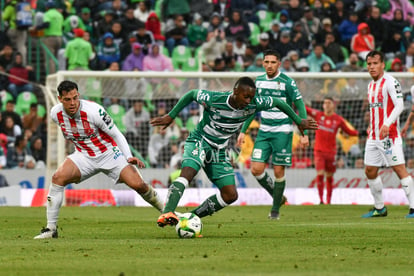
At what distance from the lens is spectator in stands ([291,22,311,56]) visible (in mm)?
29062

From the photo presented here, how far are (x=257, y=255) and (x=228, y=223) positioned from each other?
5.25 meters

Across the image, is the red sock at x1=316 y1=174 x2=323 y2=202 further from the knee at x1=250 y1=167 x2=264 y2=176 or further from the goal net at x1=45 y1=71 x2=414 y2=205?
the knee at x1=250 y1=167 x2=264 y2=176

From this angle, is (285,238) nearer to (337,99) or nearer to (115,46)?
(337,99)


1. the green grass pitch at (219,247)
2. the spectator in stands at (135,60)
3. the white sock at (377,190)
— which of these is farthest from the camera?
the spectator in stands at (135,60)

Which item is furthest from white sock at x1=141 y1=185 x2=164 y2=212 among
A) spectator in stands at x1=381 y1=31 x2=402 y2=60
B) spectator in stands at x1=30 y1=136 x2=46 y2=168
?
spectator in stands at x1=381 y1=31 x2=402 y2=60

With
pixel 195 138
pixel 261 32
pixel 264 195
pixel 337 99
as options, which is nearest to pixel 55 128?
pixel 264 195

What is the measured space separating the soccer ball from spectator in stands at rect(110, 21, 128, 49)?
Answer: 17656 millimetres

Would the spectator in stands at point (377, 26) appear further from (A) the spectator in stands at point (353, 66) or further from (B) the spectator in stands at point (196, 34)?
(B) the spectator in stands at point (196, 34)

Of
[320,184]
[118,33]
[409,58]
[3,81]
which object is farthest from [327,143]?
[3,81]

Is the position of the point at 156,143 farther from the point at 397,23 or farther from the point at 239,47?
the point at 397,23

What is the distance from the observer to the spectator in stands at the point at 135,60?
88.8 ft

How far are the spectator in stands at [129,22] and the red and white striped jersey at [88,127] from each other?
1673 centimetres

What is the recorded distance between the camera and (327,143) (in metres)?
21.5

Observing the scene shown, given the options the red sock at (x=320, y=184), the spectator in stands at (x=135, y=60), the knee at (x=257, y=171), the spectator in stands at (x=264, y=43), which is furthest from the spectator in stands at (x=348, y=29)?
the knee at (x=257, y=171)
